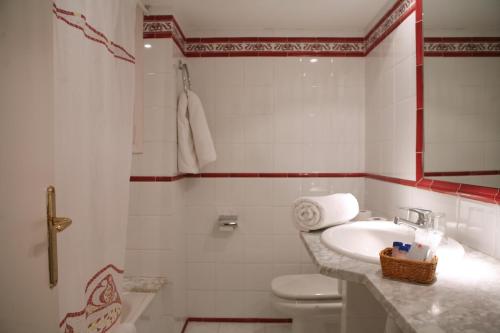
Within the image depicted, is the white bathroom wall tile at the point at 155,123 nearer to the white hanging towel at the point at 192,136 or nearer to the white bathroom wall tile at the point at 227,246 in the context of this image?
the white hanging towel at the point at 192,136

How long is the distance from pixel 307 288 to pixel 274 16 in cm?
183

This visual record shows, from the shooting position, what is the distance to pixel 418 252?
0.89 metres

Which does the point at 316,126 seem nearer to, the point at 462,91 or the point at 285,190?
the point at 285,190

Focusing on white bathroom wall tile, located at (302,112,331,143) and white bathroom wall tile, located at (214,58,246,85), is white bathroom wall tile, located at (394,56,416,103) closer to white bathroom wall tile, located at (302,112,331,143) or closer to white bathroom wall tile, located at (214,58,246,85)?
white bathroom wall tile, located at (302,112,331,143)

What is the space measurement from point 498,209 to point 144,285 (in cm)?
187

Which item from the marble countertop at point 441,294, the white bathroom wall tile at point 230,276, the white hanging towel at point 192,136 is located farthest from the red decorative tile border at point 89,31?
the white bathroom wall tile at point 230,276

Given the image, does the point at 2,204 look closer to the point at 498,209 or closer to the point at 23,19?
the point at 23,19

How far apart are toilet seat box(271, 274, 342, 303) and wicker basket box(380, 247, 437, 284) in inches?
36.9

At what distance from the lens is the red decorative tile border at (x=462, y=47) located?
109cm

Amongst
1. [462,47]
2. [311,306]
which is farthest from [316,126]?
[311,306]

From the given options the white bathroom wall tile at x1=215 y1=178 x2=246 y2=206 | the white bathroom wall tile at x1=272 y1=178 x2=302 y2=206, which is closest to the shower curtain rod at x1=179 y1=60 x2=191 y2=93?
the white bathroom wall tile at x1=215 y1=178 x2=246 y2=206

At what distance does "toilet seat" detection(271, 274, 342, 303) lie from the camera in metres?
1.75

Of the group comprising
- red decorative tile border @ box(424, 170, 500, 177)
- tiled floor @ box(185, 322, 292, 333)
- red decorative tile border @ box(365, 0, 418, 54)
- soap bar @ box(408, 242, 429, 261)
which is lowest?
tiled floor @ box(185, 322, 292, 333)

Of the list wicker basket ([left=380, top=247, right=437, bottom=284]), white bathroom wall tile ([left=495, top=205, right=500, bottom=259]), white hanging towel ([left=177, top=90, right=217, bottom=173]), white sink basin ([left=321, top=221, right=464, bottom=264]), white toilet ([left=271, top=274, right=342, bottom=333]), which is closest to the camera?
wicker basket ([left=380, top=247, right=437, bottom=284])
